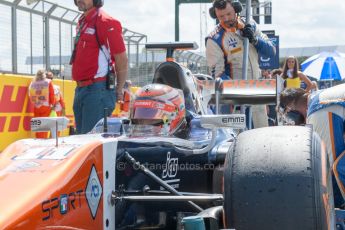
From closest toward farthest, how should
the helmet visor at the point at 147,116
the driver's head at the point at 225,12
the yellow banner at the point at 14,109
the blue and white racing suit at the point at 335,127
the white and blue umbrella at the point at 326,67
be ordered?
1. the blue and white racing suit at the point at 335,127
2. the helmet visor at the point at 147,116
3. the driver's head at the point at 225,12
4. the yellow banner at the point at 14,109
5. the white and blue umbrella at the point at 326,67

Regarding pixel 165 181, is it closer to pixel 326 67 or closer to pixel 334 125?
pixel 334 125

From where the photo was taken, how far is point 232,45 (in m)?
6.55

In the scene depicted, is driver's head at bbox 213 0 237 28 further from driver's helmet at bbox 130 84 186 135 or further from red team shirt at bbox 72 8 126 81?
driver's helmet at bbox 130 84 186 135

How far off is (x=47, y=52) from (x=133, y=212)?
8.64m

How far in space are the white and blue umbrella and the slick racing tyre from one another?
13530mm

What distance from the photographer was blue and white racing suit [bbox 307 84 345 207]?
11.9 ft

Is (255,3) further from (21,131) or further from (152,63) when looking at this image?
(21,131)

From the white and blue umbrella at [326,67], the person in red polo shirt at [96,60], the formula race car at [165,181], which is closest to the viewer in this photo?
the formula race car at [165,181]

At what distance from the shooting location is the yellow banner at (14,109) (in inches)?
380

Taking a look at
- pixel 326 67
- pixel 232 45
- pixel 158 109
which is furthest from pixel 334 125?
pixel 326 67

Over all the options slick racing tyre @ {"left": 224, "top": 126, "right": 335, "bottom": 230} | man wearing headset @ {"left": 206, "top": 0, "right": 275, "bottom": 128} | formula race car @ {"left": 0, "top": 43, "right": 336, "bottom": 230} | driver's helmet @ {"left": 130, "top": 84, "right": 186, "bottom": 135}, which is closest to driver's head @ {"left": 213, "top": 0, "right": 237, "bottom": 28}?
man wearing headset @ {"left": 206, "top": 0, "right": 275, "bottom": 128}

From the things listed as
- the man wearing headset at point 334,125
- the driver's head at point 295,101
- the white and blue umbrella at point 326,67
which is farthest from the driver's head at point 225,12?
the white and blue umbrella at point 326,67

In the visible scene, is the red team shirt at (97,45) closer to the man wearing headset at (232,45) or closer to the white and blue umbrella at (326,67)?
the man wearing headset at (232,45)

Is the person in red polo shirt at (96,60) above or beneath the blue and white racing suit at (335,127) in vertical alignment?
above
